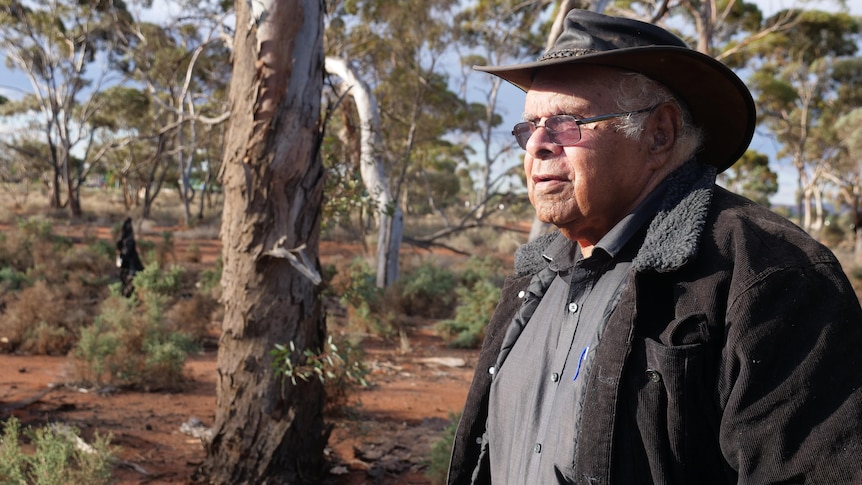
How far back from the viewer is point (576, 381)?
155 centimetres

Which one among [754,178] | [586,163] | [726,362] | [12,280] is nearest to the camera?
[726,362]

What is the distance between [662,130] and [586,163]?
207mm

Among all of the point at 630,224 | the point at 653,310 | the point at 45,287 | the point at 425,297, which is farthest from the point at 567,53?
the point at 425,297

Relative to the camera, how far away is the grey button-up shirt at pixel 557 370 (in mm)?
1551

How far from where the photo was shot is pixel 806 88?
25.8 m

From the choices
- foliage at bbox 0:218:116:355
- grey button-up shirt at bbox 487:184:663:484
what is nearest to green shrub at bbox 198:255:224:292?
foliage at bbox 0:218:116:355

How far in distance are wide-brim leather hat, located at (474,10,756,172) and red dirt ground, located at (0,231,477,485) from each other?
3.65 m

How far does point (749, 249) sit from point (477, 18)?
2035cm

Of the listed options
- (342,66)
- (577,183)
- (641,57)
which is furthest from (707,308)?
(342,66)

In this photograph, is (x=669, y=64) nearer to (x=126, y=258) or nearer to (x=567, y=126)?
(x=567, y=126)

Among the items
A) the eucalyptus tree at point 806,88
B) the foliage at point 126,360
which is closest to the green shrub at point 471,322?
the foliage at point 126,360

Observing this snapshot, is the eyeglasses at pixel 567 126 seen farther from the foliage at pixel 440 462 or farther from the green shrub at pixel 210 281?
the green shrub at pixel 210 281

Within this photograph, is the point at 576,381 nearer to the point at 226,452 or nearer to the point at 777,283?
the point at 777,283

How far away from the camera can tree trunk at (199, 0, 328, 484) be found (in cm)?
391
